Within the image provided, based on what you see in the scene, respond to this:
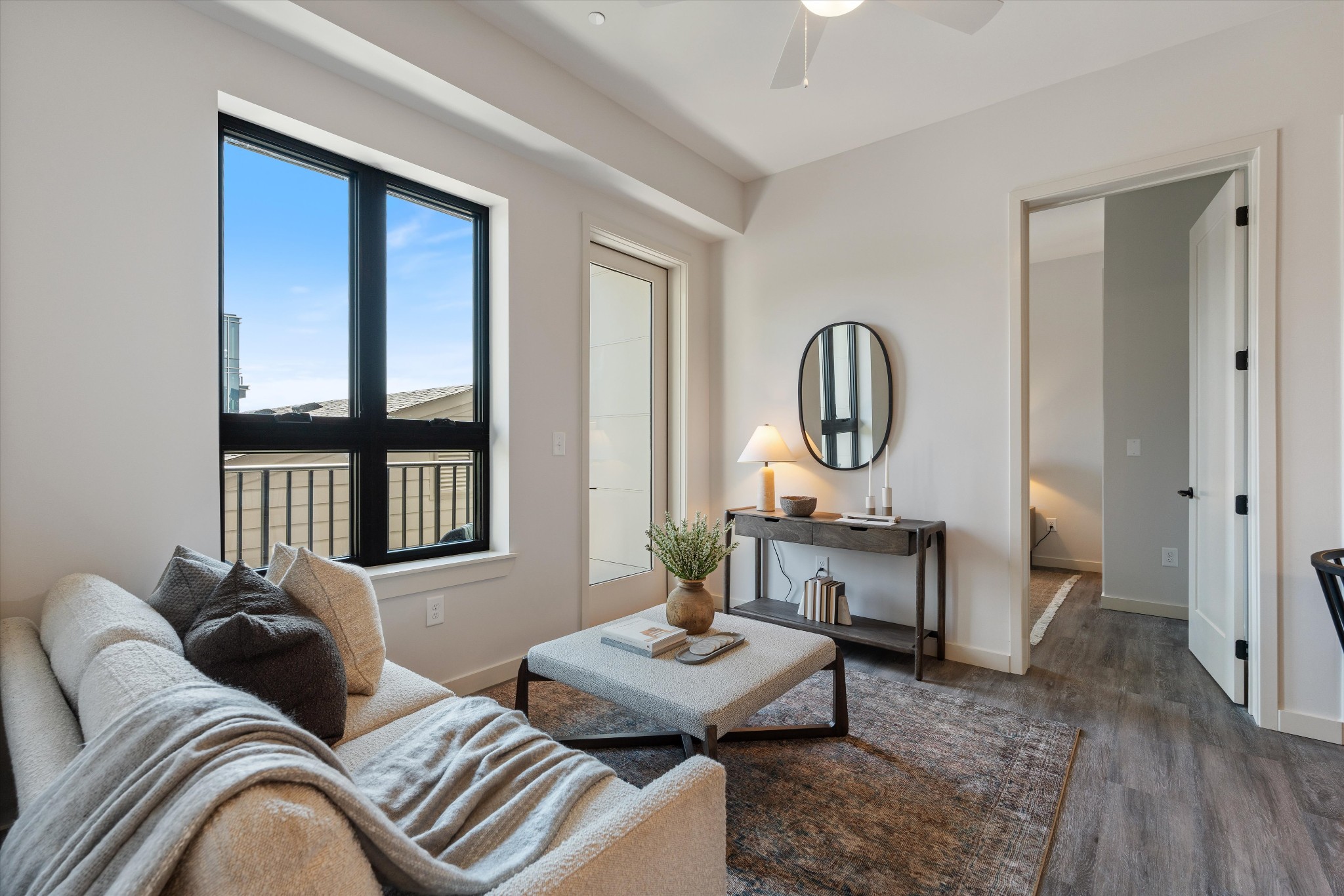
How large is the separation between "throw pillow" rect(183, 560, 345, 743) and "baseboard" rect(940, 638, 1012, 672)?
9.23 feet

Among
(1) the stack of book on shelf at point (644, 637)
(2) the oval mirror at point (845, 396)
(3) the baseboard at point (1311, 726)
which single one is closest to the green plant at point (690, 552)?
(1) the stack of book on shelf at point (644, 637)

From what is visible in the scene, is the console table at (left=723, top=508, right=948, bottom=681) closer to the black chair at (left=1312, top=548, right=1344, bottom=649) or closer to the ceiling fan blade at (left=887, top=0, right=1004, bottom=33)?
the black chair at (left=1312, top=548, right=1344, bottom=649)

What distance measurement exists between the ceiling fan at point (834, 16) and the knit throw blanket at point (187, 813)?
1926 mm

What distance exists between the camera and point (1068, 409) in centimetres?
536

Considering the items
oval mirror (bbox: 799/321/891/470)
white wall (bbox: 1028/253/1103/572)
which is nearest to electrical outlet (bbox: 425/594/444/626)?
oval mirror (bbox: 799/321/891/470)

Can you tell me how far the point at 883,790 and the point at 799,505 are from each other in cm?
162

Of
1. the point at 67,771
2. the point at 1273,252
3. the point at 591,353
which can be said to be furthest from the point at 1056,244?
the point at 67,771

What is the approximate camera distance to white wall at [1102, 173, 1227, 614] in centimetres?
389

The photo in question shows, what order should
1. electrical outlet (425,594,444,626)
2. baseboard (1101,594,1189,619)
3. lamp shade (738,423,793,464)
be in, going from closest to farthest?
electrical outlet (425,594,444,626), lamp shade (738,423,793,464), baseboard (1101,594,1189,619)

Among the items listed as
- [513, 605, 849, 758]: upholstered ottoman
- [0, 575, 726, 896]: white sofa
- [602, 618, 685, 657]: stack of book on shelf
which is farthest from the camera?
[602, 618, 685, 657]: stack of book on shelf

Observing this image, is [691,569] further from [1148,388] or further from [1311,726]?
[1148,388]

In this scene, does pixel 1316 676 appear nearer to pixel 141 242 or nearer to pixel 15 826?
pixel 15 826

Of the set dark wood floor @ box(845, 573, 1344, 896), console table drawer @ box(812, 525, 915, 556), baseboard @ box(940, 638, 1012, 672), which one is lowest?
dark wood floor @ box(845, 573, 1344, 896)

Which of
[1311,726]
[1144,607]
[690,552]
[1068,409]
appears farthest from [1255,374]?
[1068,409]
